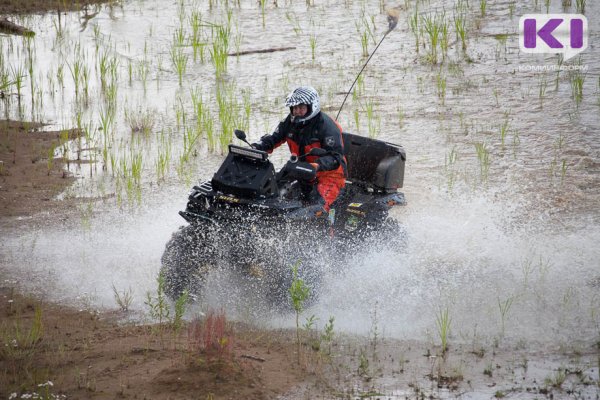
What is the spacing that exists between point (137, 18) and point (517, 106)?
8.01 metres

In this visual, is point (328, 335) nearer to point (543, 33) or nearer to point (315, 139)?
point (315, 139)

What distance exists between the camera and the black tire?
7688 millimetres

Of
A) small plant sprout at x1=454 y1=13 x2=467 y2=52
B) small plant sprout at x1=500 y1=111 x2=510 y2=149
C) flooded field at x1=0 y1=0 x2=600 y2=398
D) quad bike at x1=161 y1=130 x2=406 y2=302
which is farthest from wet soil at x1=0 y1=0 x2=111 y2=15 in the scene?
quad bike at x1=161 y1=130 x2=406 y2=302

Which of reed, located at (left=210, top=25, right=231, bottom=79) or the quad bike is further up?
reed, located at (left=210, top=25, right=231, bottom=79)

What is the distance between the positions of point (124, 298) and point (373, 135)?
5.17m

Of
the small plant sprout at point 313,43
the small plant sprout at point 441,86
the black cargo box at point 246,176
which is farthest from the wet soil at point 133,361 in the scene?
the small plant sprout at point 313,43

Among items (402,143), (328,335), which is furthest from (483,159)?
(328,335)

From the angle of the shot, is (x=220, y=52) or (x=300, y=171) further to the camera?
(x=220, y=52)

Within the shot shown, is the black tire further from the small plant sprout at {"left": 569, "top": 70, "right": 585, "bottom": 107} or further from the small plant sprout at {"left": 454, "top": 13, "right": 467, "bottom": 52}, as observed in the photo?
the small plant sprout at {"left": 454, "top": 13, "right": 467, "bottom": 52}

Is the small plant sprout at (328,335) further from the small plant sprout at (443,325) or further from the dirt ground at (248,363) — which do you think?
the small plant sprout at (443,325)

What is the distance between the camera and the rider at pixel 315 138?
8.50m

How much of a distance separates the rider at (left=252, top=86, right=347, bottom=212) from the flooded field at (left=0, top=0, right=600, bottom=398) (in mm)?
849

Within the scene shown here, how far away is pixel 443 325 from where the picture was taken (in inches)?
279

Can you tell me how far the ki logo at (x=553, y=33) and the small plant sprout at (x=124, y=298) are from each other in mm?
8481
